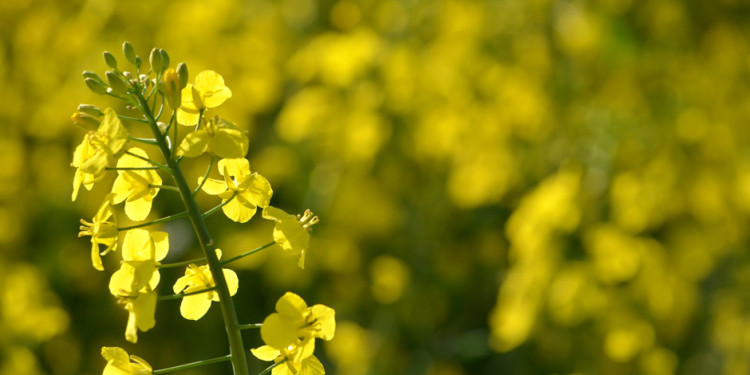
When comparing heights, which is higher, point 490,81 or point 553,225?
point 490,81

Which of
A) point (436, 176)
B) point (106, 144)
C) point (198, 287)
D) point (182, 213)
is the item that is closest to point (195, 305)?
point (198, 287)

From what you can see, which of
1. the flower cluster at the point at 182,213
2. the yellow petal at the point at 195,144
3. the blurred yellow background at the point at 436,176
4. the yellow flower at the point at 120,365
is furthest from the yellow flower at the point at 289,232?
the blurred yellow background at the point at 436,176

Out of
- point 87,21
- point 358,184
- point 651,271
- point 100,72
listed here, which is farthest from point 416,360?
point 87,21

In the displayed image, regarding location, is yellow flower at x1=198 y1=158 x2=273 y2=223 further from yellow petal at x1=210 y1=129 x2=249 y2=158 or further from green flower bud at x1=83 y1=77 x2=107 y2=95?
green flower bud at x1=83 y1=77 x2=107 y2=95

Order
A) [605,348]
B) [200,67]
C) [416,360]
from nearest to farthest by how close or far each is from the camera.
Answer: [605,348] → [416,360] → [200,67]

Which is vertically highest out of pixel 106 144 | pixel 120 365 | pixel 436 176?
pixel 106 144

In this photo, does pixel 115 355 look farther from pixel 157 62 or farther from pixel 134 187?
pixel 157 62

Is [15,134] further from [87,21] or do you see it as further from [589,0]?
[589,0]
